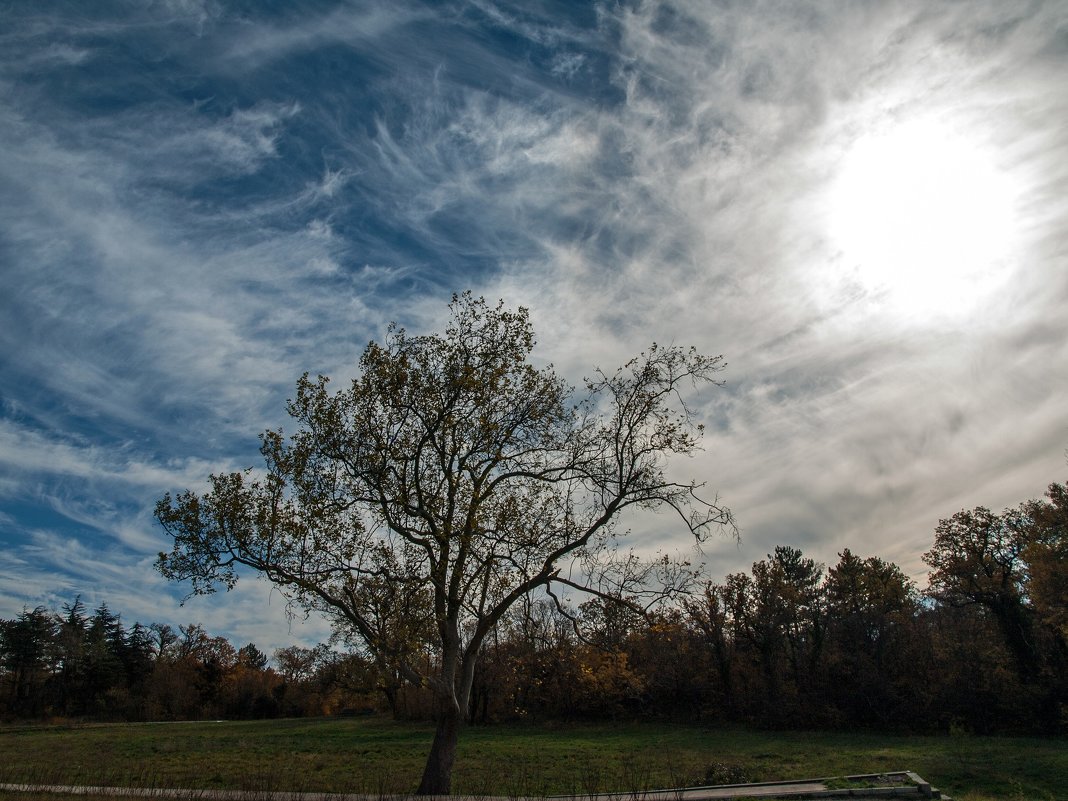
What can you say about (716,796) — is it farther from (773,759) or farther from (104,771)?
(104,771)

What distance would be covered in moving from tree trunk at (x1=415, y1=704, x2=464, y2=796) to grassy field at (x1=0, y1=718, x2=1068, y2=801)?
1364 mm

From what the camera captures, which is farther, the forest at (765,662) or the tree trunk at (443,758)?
the forest at (765,662)

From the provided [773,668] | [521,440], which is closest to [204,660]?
[773,668]

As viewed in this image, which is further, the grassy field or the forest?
the forest

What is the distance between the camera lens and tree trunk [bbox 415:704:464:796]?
669 inches

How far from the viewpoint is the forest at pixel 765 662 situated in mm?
33812

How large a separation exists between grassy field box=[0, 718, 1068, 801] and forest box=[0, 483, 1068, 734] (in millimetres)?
3662

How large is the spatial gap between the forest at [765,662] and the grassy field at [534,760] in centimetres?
366

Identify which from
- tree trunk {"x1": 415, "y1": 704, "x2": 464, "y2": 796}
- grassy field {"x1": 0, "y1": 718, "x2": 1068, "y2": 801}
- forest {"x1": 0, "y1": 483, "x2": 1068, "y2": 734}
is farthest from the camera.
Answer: forest {"x1": 0, "y1": 483, "x2": 1068, "y2": 734}

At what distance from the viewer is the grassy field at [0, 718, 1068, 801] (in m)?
22.1

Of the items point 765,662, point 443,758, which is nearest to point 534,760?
point 443,758

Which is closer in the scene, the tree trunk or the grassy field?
the tree trunk

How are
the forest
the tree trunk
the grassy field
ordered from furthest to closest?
the forest < the grassy field < the tree trunk

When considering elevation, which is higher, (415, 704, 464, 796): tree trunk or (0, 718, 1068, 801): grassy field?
(415, 704, 464, 796): tree trunk
